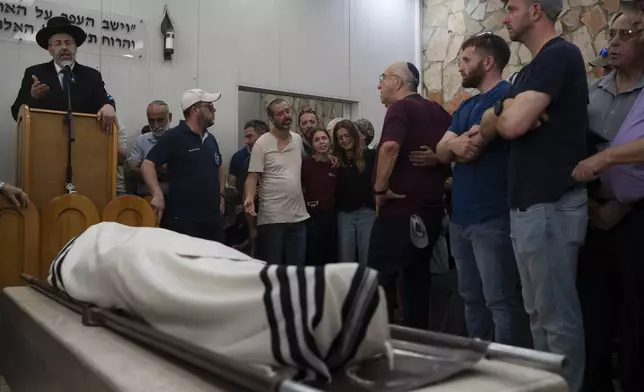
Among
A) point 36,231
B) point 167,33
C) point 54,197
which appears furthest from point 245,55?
point 36,231

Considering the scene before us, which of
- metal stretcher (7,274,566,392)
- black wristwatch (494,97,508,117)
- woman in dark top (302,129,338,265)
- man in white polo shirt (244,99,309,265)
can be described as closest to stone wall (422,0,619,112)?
woman in dark top (302,129,338,265)

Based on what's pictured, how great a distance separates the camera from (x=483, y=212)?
6.80 ft

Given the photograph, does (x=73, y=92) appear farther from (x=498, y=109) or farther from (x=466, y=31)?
(x=466, y=31)

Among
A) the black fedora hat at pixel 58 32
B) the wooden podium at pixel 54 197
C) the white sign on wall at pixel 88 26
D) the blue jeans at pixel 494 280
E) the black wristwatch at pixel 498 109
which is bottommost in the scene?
the blue jeans at pixel 494 280

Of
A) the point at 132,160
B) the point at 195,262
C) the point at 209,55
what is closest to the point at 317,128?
the point at 132,160

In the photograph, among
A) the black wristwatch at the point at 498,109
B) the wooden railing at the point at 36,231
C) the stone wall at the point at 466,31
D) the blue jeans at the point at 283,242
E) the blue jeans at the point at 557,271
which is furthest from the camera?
the stone wall at the point at 466,31

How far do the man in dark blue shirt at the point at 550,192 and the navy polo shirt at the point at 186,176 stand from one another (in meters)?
1.93

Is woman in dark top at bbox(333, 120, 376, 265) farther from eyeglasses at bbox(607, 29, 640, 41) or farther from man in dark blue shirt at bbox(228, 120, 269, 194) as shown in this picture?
eyeglasses at bbox(607, 29, 640, 41)

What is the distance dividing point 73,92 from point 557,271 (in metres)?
2.67

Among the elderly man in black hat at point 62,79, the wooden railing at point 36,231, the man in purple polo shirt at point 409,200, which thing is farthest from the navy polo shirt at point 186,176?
the man in purple polo shirt at point 409,200

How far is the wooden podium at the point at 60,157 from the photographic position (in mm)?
2734

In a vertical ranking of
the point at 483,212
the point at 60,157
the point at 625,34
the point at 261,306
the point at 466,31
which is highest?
the point at 466,31

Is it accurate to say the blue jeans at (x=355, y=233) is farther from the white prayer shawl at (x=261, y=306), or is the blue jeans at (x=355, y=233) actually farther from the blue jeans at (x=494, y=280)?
the white prayer shawl at (x=261, y=306)

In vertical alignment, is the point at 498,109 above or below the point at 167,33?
below
